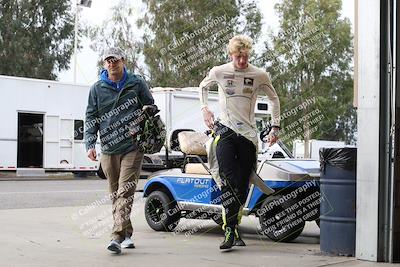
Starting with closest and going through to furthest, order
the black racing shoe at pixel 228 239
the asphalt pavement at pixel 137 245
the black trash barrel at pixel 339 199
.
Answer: the asphalt pavement at pixel 137 245, the black trash barrel at pixel 339 199, the black racing shoe at pixel 228 239

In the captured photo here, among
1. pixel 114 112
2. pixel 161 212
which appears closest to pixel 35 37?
pixel 161 212

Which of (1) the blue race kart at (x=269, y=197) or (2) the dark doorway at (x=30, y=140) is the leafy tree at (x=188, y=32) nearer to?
(2) the dark doorway at (x=30, y=140)

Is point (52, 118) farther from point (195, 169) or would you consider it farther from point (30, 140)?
point (195, 169)

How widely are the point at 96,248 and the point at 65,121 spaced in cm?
1636

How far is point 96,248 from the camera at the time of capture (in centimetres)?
667

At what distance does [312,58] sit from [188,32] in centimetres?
693

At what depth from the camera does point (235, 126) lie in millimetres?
6527

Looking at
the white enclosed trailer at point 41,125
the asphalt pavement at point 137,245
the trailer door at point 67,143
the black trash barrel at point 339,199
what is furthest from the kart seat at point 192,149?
the trailer door at point 67,143

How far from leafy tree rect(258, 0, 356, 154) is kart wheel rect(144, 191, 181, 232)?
80.9ft

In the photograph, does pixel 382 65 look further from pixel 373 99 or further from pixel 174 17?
pixel 174 17

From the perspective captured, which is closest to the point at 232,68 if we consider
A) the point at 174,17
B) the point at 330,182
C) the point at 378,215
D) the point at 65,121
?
the point at 330,182

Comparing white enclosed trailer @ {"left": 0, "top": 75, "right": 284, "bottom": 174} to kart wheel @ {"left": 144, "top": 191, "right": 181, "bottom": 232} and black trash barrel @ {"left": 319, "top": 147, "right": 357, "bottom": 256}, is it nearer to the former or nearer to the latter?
kart wheel @ {"left": 144, "top": 191, "right": 181, "bottom": 232}

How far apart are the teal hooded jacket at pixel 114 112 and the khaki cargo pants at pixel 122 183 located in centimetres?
9

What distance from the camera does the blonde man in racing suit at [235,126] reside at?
645 centimetres
